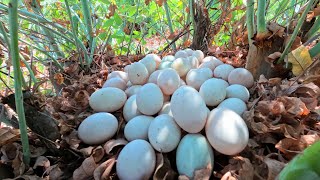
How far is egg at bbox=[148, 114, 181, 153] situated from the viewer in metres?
0.57

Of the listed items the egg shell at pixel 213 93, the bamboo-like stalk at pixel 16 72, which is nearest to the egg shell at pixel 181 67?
the egg shell at pixel 213 93

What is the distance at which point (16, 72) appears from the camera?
1.65ft

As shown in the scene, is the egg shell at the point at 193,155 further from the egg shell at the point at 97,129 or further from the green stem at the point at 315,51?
the green stem at the point at 315,51

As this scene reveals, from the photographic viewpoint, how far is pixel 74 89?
87 cm

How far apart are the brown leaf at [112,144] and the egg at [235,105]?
20 cm

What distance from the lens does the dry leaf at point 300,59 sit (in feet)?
2.30

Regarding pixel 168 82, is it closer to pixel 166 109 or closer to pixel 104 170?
pixel 166 109

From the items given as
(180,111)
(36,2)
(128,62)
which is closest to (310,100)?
(180,111)

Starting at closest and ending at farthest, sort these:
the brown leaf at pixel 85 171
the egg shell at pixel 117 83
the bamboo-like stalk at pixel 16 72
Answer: the bamboo-like stalk at pixel 16 72 < the brown leaf at pixel 85 171 < the egg shell at pixel 117 83

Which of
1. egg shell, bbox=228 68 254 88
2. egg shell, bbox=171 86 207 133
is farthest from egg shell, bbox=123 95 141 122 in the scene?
egg shell, bbox=228 68 254 88

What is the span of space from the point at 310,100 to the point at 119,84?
1.38ft

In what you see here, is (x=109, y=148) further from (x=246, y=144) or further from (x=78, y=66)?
(x=78, y=66)

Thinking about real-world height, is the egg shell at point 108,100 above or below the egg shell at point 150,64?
below

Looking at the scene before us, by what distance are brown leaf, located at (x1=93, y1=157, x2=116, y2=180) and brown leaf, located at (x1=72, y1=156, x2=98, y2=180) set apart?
16mm
